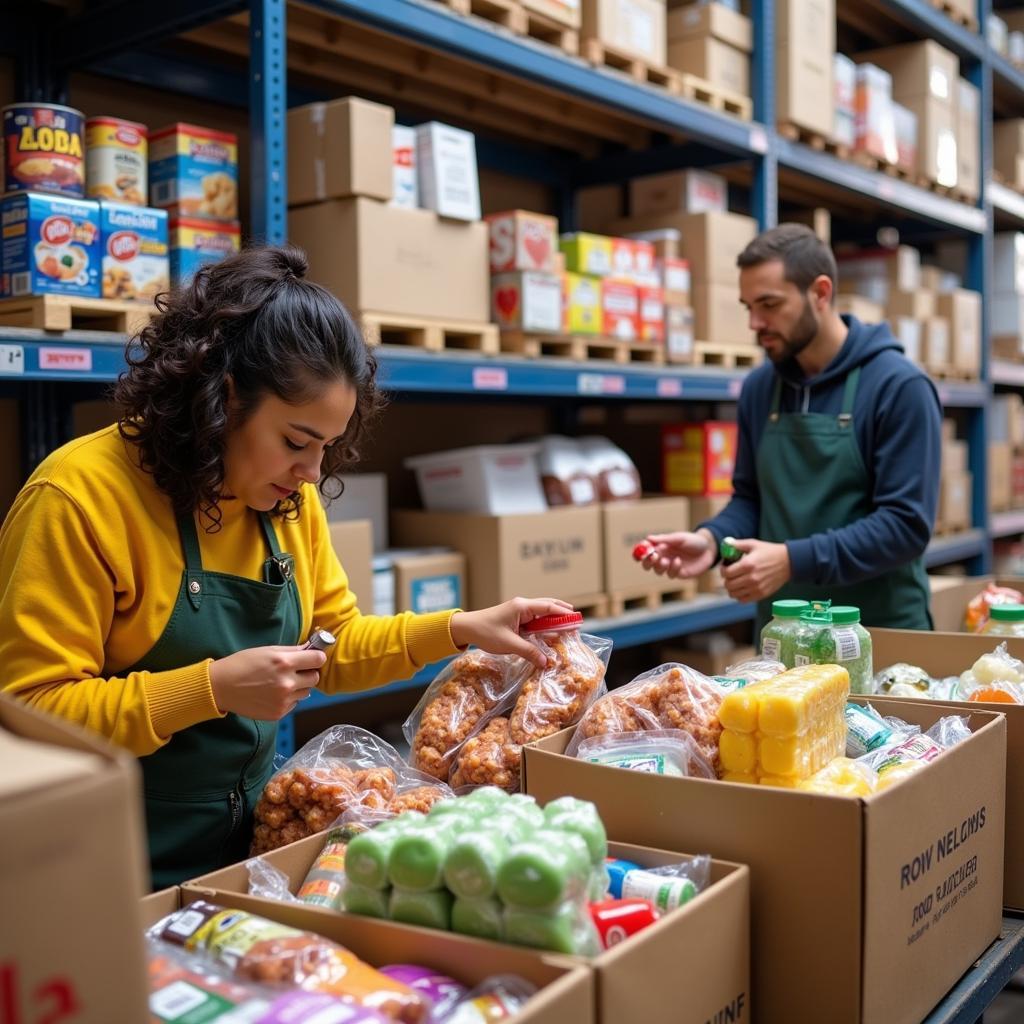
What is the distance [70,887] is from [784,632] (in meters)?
1.31

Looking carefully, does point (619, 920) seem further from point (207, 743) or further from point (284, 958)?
point (207, 743)

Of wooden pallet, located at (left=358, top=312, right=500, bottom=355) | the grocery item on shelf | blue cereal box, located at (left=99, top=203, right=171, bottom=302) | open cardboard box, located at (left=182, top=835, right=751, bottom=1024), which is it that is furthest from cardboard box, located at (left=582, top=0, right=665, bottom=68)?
open cardboard box, located at (left=182, top=835, right=751, bottom=1024)

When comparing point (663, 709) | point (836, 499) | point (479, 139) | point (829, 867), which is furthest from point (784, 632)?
point (479, 139)

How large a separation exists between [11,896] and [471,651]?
111 cm

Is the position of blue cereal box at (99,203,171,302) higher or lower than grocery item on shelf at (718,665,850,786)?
higher

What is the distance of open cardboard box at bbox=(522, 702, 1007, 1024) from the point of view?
1184 millimetres

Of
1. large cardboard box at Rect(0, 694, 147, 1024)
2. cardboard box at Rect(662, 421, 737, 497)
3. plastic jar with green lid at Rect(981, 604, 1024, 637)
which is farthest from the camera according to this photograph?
cardboard box at Rect(662, 421, 737, 497)

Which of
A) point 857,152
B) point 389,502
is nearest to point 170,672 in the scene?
point 389,502

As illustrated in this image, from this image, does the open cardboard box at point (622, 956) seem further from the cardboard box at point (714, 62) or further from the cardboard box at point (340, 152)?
the cardboard box at point (714, 62)

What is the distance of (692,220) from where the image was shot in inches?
169

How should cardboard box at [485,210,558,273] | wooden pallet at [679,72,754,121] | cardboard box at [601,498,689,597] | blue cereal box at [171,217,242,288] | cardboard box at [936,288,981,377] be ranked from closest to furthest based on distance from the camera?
blue cereal box at [171,217,242,288] < cardboard box at [485,210,558,273] < cardboard box at [601,498,689,597] < wooden pallet at [679,72,754,121] < cardboard box at [936,288,981,377]

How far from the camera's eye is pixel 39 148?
256 cm

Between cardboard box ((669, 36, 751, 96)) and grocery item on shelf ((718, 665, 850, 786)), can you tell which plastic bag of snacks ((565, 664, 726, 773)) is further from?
cardboard box ((669, 36, 751, 96))

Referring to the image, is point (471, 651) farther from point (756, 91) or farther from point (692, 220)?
point (756, 91)
